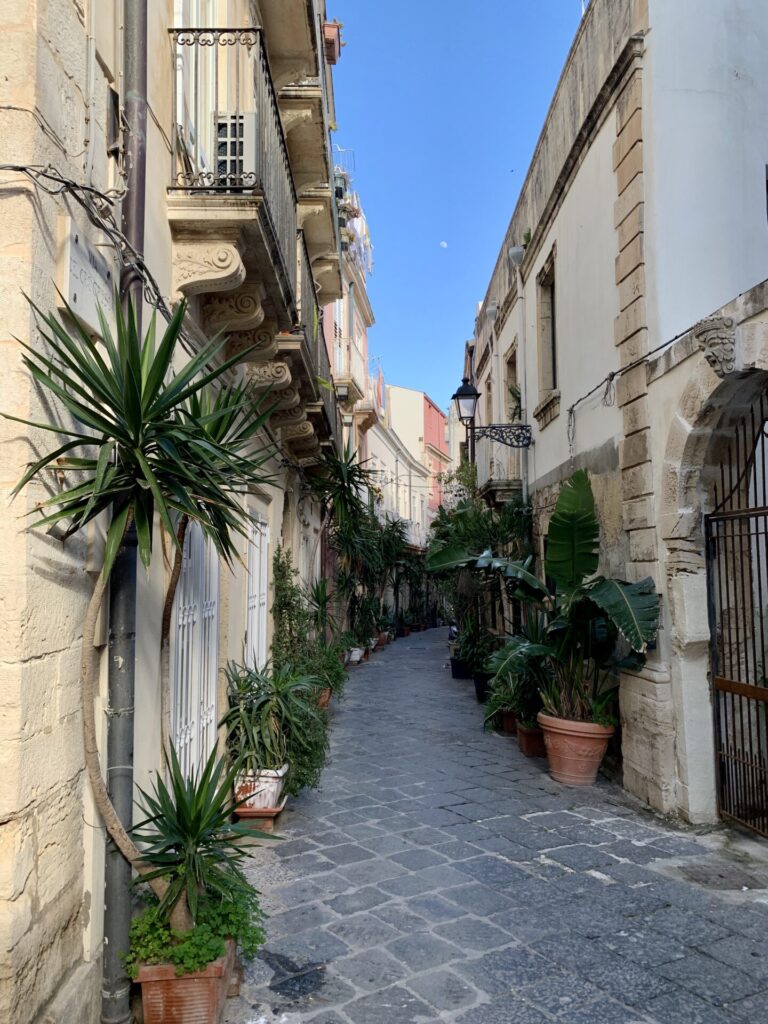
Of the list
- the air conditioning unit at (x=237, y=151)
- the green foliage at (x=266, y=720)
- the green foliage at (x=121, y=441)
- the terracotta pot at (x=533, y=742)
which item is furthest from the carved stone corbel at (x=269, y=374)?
the terracotta pot at (x=533, y=742)

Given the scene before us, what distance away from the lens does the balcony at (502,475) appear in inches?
464

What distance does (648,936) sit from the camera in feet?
13.3

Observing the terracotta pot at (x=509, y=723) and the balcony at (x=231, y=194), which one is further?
the terracotta pot at (x=509, y=723)

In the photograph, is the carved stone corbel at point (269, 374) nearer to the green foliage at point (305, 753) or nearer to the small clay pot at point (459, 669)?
the green foliage at point (305, 753)

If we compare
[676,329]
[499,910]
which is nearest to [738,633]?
[676,329]

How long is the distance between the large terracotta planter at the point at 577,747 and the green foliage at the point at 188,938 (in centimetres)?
419

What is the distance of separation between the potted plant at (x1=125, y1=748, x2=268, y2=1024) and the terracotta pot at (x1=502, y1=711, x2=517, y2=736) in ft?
20.2

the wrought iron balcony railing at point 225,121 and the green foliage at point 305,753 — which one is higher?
the wrought iron balcony railing at point 225,121

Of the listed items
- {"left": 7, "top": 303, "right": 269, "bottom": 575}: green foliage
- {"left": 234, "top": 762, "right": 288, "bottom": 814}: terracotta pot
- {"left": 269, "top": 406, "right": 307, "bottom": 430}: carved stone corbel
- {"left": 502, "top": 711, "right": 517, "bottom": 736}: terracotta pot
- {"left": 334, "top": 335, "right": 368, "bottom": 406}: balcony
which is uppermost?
{"left": 334, "top": 335, "right": 368, "bottom": 406}: balcony

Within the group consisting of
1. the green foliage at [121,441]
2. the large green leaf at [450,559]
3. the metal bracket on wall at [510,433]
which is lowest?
the large green leaf at [450,559]

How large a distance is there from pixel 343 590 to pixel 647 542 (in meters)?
10.5

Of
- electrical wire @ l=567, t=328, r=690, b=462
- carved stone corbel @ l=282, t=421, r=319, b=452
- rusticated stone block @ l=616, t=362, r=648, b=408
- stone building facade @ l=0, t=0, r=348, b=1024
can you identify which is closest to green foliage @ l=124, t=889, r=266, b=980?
stone building facade @ l=0, t=0, r=348, b=1024

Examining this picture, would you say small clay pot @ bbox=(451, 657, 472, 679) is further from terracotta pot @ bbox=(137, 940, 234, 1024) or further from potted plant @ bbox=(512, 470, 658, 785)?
terracotta pot @ bbox=(137, 940, 234, 1024)

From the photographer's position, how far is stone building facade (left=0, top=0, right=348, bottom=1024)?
2533 mm
